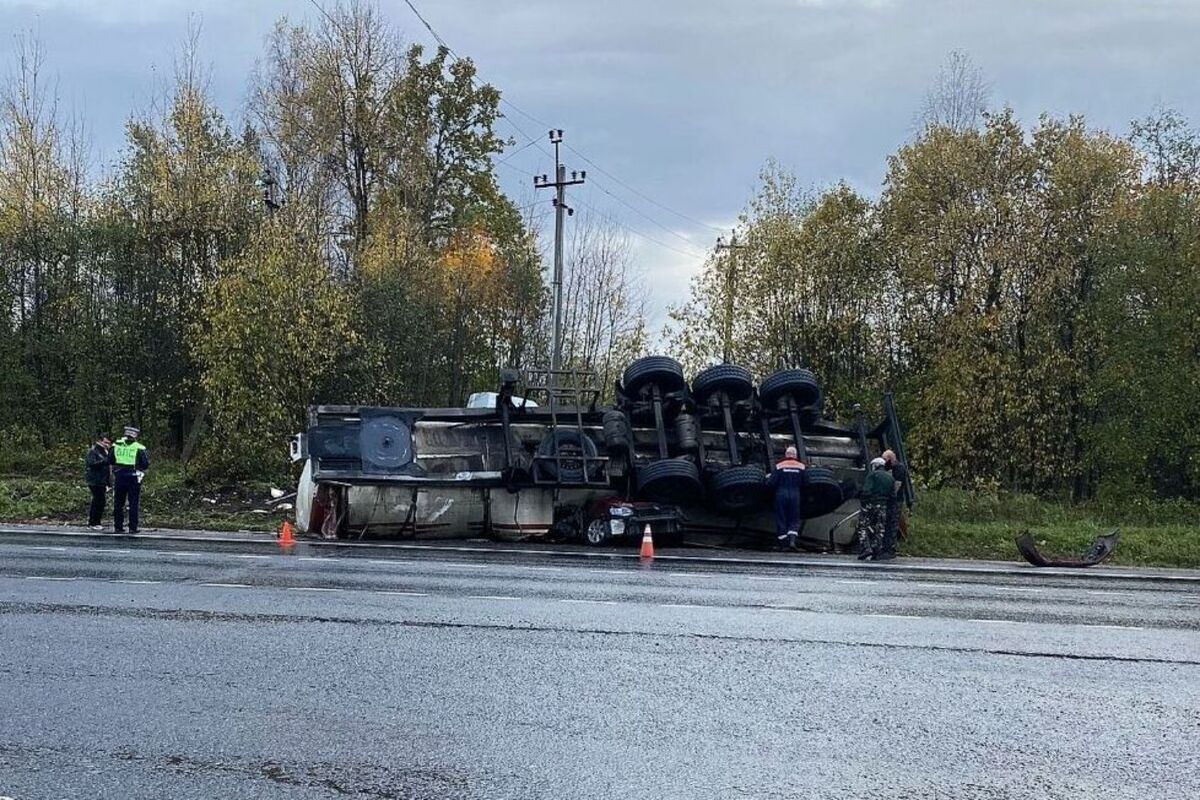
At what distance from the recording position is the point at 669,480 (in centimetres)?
1761

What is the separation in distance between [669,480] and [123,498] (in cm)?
894

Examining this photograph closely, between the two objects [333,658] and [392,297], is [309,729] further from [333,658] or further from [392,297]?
[392,297]

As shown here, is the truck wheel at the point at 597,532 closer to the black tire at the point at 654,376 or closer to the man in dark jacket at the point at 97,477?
the black tire at the point at 654,376

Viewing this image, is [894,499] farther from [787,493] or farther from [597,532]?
[597,532]

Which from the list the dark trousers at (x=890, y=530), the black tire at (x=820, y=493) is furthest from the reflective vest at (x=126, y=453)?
the dark trousers at (x=890, y=530)

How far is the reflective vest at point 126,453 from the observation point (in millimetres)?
18938

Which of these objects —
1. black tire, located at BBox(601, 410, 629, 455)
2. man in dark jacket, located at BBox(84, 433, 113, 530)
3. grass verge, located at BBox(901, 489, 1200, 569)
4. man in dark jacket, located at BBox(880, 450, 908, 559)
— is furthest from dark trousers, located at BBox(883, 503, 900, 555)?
man in dark jacket, located at BBox(84, 433, 113, 530)

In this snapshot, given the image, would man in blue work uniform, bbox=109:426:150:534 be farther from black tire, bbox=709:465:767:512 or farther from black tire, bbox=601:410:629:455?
black tire, bbox=709:465:767:512

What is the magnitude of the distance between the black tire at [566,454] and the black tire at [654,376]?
1.20 meters

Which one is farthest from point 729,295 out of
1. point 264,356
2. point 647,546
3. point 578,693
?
point 578,693

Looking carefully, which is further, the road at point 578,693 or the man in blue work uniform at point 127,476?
the man in blue work uniform at point 127,476

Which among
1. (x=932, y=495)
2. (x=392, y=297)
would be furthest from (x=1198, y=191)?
(x=392, y=297)

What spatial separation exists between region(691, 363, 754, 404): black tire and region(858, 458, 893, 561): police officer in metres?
2.48

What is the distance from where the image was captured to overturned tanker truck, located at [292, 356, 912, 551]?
1766 cm
